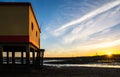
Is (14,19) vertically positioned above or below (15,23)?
above

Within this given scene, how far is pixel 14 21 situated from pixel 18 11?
114 cm

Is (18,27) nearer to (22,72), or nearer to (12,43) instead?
(12,43)

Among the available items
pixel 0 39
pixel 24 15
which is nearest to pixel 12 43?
pixel 0 39

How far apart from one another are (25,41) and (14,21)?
241 centimetres

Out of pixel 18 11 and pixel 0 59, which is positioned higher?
pixel 18 11

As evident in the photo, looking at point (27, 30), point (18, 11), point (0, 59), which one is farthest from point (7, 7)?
point (0, 59)

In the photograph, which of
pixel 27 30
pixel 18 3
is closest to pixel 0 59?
pixel 27 30

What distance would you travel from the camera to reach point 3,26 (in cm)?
3062

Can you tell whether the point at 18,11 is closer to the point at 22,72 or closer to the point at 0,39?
the point at 0,39

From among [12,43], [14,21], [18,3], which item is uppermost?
[18,3]

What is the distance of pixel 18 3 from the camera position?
3053 centimetres

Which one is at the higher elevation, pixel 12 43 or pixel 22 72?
pixel 12 43

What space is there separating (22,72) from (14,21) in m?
5.45

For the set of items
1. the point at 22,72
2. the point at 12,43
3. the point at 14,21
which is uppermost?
the point at 14,21
